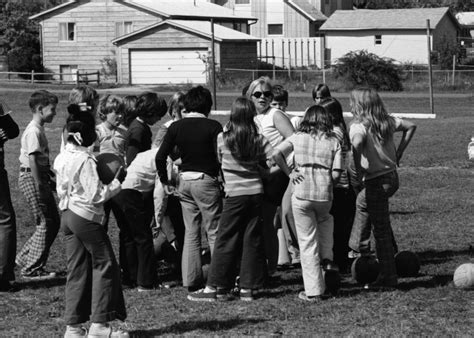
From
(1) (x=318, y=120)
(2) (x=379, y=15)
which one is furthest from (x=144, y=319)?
(2) (x=379, y=15)

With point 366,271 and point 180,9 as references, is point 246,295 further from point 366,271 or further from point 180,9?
point 180,9

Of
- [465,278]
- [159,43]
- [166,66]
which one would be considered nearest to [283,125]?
[465,278]

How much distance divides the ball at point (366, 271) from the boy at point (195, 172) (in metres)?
1.46

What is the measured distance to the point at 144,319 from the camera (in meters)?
8.22

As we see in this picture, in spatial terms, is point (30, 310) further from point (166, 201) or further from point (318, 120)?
point (318, 120)

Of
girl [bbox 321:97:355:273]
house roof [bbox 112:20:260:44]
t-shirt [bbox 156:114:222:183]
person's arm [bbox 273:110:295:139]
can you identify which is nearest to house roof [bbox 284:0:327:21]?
house roof [bbox 112:20:260:44]

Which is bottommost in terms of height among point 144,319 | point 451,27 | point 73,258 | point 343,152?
point 144,319

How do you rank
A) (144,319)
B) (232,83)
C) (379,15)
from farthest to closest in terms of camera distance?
(379,15) < (232,83) < (144,319)

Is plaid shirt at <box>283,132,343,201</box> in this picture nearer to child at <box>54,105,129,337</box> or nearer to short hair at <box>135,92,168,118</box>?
short hair at <box>135,92,168,118</box>

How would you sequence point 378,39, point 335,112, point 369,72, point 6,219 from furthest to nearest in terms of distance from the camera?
1. point 378,39
2. point 369,72
3. point 335,112
4. point 6,219

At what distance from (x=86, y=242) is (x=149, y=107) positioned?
7.27 ft

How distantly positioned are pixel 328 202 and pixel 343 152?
0.87m

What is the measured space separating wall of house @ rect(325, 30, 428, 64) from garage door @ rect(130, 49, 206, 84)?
1364 cm

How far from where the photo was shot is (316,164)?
28.1ft
